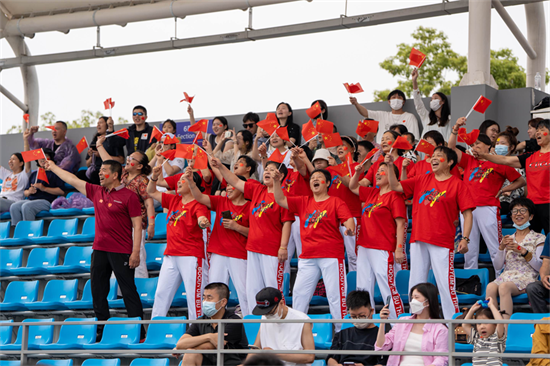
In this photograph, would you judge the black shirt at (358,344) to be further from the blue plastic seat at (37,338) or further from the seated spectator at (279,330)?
the blue plastic seat at (37,338)

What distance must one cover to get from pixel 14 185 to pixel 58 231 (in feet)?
4.84

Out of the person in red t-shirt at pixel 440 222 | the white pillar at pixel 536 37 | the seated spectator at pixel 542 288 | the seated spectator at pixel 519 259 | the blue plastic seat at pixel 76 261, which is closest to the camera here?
the seated spectator at pixel 542 288

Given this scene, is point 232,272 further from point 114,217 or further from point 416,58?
point 416,58

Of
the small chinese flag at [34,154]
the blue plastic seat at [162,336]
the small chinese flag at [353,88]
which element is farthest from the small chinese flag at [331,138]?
the small chinese flag at [34,154]

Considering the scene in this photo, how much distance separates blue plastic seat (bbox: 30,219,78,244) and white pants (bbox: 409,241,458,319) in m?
5.26

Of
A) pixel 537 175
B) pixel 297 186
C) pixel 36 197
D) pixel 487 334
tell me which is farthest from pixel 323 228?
pixel 36 197

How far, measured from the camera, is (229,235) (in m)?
7.32

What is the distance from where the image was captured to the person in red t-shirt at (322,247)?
21.4 feet

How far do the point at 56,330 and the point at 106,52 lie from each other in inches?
259

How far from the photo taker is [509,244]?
6.47 meters

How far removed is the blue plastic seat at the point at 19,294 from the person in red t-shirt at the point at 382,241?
4.39 meters

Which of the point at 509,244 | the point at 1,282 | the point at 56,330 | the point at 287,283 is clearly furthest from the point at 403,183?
the point at 1,282

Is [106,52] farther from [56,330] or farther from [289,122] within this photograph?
[56,330]

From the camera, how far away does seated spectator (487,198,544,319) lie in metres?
6.29
